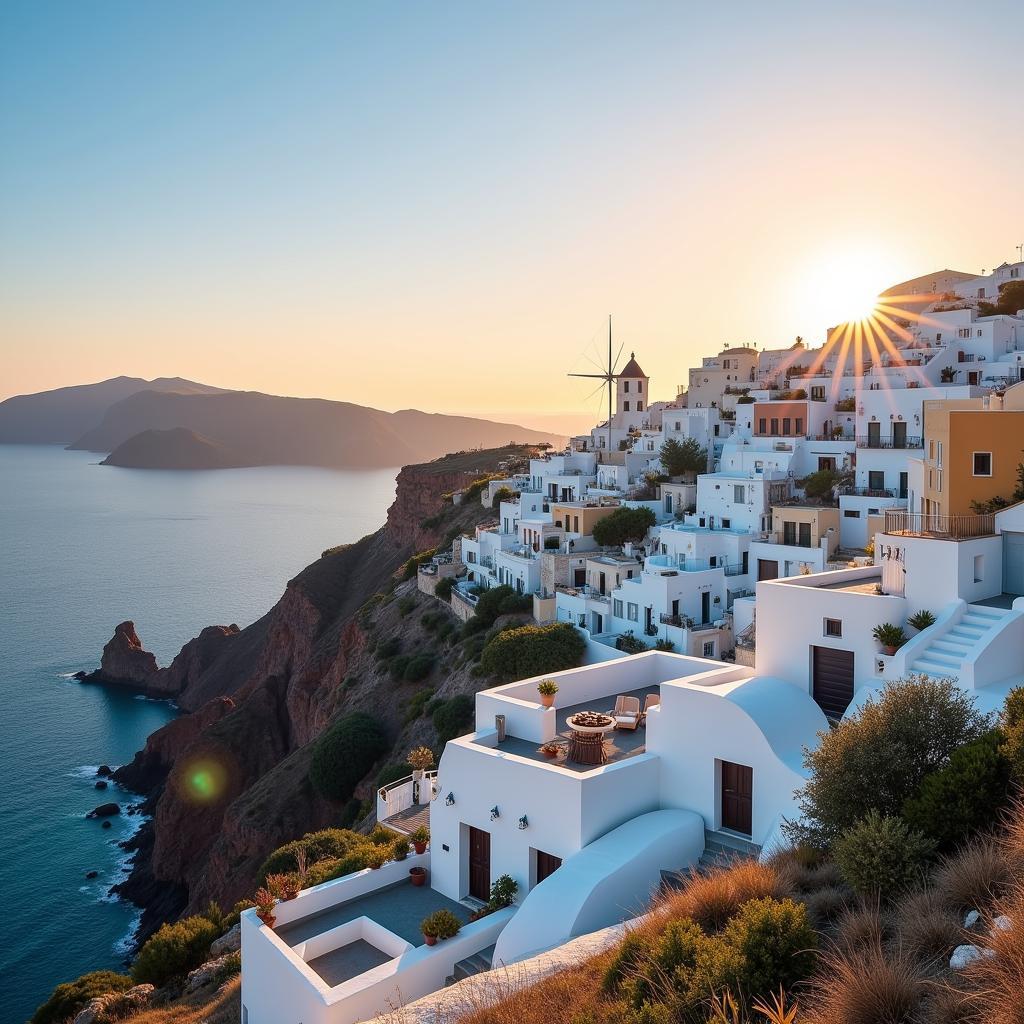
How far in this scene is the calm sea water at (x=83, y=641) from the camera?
4019 cm

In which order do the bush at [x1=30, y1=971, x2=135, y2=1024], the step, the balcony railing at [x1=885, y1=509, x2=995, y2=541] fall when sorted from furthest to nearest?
the bush at [x1=30, y1=971, x2=135, y2=1024]
the balcony railing at [x1=885, y1=509, x2=995, y2=541]
the step

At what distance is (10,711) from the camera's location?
64.8m

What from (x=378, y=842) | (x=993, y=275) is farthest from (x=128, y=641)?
(x=993, y=275)

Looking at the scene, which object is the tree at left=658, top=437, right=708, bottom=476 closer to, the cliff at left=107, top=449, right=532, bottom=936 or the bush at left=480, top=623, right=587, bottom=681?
the cliff at left=107, top=449, right=532, bottom=936

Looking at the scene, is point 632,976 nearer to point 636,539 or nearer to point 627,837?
point 627,837

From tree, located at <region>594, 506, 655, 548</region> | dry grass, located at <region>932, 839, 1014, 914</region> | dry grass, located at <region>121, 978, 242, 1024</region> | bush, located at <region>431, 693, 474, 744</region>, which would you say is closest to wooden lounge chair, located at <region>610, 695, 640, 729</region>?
dry grass, located at <region>121, 978, 242, 1024</region>

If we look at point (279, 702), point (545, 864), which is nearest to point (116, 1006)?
point (545, 864)

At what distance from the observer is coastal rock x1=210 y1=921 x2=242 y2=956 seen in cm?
2236

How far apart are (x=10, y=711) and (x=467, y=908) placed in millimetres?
61809

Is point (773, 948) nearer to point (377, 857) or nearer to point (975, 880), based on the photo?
point (975, 880)

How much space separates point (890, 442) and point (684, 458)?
11265mm

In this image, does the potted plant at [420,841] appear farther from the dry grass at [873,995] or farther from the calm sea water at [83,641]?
the calm sea water at [83,641]

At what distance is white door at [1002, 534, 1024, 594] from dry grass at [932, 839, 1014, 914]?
10.7 metres

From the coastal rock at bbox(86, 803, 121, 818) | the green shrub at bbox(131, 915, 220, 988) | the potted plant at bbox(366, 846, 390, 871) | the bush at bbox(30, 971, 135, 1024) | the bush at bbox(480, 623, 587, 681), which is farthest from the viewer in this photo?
the coastal rock at bbox(86, 803, 121, 818)
